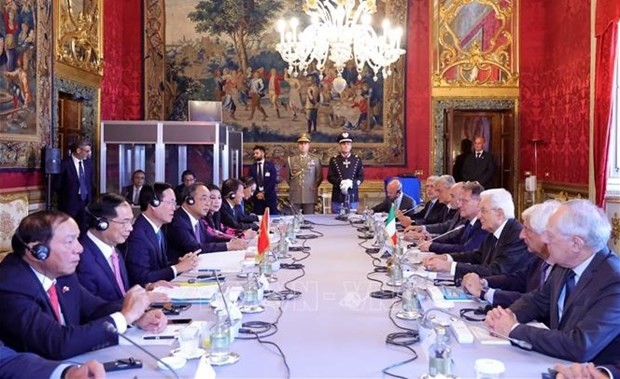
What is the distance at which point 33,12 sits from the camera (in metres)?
7.45

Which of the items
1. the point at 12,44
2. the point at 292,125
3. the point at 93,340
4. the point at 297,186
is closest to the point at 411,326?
the point at 93,340

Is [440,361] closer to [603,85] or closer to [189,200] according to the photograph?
[189,200]

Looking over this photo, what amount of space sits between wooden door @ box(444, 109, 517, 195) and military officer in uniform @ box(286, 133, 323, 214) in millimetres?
2602

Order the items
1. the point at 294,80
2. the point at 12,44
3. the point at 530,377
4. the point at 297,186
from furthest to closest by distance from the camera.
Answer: the point at 294,80 < the point at 297,186 < the point at 12,44 < the point at 530,377

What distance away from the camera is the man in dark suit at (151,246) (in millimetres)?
3869

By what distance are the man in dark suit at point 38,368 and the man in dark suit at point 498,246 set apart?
2258 millimetres

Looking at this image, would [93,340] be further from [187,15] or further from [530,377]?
[187,15]

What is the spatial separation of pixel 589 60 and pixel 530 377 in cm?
758

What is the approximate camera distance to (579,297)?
247 cm

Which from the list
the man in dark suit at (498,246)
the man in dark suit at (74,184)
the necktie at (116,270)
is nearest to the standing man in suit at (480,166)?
the man in dark suit at (74,184)

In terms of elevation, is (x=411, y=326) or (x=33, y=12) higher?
(x=33, y=12)

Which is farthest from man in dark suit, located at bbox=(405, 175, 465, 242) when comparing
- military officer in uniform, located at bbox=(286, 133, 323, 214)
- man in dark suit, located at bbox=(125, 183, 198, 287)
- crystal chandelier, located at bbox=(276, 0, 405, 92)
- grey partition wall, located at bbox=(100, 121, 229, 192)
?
grey partition wall, located at bbox=(100, 121, 229, 192)

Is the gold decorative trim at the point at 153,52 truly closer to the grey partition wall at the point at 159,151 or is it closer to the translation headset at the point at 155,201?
the grey partition wall at the point at 159,151

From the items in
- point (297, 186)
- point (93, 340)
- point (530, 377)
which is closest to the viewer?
point (530, 377)
